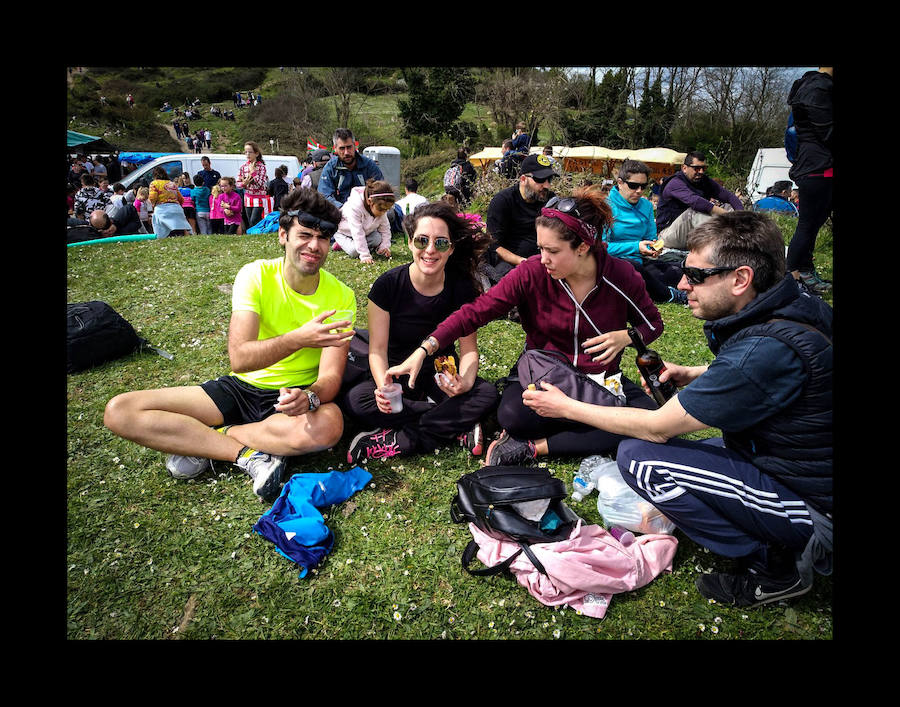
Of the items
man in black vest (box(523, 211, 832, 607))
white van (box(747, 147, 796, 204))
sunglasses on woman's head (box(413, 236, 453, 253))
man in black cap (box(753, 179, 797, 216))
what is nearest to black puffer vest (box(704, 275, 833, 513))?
man in black vest (box(523, 211, 832, 607))

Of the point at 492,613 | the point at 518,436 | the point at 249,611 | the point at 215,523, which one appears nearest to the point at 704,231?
the point at 518,436

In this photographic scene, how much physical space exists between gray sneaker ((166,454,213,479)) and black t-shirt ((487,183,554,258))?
450cm

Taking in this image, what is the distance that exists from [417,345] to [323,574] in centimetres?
181

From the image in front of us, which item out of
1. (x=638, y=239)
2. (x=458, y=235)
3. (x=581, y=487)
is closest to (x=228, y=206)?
(x=638, y=239)

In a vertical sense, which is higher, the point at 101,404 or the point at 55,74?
the point at 55,74

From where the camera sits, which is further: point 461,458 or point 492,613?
point 461,458

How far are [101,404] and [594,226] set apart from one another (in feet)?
14.8

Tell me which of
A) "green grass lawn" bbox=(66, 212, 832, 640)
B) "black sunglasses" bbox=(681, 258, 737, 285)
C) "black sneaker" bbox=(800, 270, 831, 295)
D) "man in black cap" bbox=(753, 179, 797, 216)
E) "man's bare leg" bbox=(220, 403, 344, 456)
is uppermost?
"man in black cap" bbox=(753, 179, 797, 216)

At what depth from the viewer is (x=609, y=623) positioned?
2.54 metres

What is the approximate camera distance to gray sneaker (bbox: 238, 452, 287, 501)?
327 centimetres

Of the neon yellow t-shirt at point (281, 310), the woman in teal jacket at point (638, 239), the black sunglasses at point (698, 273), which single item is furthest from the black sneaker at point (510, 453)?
the woman in teal jacket at point (638, 239)

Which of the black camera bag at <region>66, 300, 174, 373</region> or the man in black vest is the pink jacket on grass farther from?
the black camera bag at <region>66, 300, 174, 373</region>
